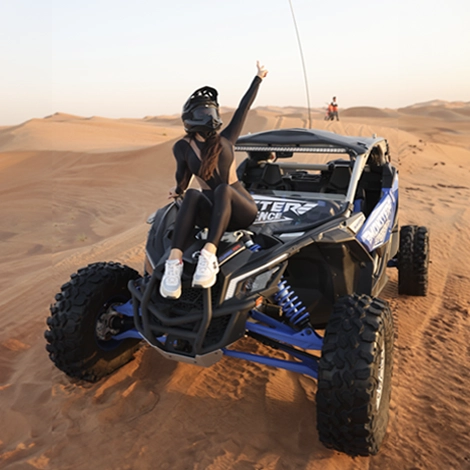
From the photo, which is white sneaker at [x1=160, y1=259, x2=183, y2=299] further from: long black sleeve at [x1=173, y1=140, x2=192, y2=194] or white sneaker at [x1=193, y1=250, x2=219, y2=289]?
long black sleeve at [x1=173, y1=140, x2=192, y2=194]

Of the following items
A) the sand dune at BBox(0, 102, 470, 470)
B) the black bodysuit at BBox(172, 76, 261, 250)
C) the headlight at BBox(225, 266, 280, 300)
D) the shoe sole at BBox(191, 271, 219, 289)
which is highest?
the black bodysuit at BBox(172, 76, 261, 250)

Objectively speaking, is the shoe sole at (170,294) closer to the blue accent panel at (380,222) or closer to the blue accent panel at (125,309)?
the blue accent panel at (125,309)

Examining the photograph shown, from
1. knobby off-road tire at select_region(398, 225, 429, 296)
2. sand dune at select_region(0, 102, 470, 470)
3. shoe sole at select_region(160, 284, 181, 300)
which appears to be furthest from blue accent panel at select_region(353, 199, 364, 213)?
shoe sole at select_region(160, 284, 181, 300)

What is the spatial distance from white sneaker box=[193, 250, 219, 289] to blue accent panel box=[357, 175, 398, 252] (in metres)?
1.43

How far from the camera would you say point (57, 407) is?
4035 millimetres

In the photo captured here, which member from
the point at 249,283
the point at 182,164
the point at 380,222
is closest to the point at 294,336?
the point at 249,283

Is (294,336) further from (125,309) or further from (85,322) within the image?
(85,322)

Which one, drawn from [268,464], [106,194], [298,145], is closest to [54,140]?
[106,194]

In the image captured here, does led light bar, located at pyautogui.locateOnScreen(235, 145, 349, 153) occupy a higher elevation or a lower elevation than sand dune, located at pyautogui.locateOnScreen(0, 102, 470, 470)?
higher

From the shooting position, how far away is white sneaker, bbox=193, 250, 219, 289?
3264mm

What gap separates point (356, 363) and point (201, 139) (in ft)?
6.36

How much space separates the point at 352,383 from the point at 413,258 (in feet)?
10.9

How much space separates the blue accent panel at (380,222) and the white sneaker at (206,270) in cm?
143

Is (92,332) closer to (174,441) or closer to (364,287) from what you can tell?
(174,441)
